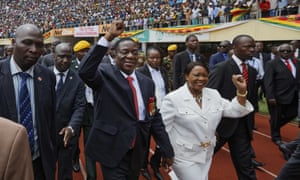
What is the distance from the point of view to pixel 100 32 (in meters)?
28.1

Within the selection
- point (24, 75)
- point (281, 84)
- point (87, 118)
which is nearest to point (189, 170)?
point (24, 75)

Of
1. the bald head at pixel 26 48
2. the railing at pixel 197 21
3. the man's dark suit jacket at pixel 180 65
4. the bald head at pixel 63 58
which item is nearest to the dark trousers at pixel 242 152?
the bald head at pixel 63 58

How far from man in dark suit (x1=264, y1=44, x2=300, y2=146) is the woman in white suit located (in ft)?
10.7

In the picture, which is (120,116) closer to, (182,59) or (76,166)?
(76,166)

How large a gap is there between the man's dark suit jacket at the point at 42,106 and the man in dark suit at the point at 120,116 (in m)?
0.32

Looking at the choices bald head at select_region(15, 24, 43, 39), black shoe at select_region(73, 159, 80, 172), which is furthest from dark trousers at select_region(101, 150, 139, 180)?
black shoe at select_region(73, 159, 80, 172)

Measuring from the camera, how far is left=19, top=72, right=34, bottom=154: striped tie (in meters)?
2.59

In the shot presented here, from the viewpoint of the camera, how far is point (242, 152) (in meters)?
4.08

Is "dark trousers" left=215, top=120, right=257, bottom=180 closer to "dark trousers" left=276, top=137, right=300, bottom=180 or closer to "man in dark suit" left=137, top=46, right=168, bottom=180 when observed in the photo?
"dark trousers" left=276, top=137, right=300, bottom=180

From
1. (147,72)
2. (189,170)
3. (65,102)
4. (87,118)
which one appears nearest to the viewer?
(189,170)

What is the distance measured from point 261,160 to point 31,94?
14.7 ft

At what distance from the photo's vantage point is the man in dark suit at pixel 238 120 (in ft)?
13.3

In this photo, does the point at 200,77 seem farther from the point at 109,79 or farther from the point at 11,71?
the point at 11,71

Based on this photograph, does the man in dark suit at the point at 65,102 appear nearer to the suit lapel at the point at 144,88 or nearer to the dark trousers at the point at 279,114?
the suit lapel at the point at 144,88
